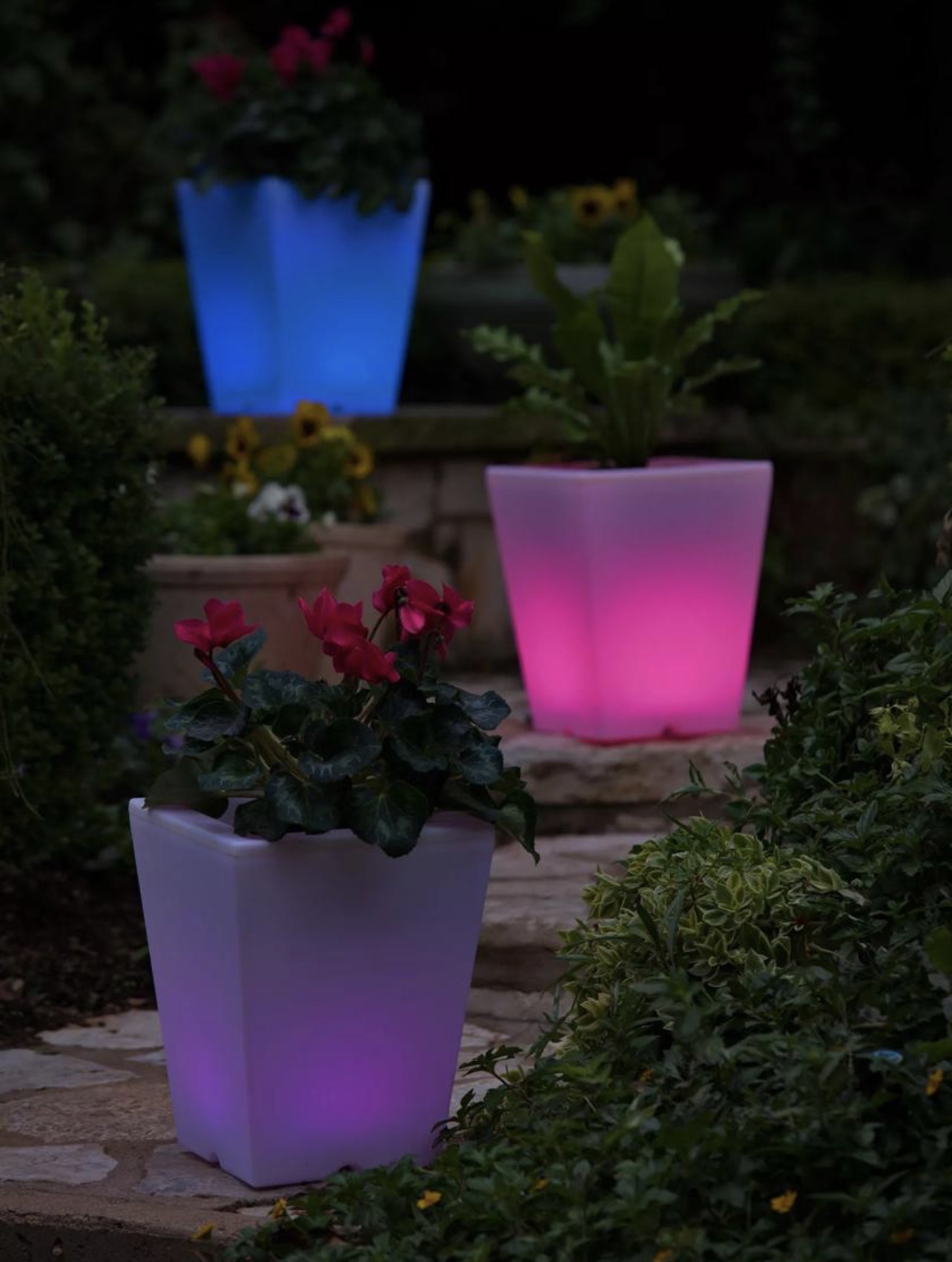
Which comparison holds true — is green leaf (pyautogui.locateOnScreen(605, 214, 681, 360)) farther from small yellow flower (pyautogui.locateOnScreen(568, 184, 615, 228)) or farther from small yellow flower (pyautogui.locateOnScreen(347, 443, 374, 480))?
small yellow flower (pyautogui.locateOnScreen(568, 184, 615, 228))

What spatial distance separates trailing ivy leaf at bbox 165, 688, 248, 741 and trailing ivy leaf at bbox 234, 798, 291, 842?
10cm

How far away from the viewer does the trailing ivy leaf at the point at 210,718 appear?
284 cm

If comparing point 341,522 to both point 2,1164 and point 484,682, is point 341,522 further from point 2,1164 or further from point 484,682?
point 2,1164

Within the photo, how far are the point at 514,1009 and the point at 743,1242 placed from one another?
4.76ft

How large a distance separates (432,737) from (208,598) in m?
2.35

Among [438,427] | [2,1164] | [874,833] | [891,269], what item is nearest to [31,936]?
[2,1164]

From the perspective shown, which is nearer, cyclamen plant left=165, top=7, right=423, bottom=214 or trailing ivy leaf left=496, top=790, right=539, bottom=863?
trailing ivy leaf left=496, top=790, right=539, bottom=863

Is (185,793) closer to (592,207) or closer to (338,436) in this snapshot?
(338,436)

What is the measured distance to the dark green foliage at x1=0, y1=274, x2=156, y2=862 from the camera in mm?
3947

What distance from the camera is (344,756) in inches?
110

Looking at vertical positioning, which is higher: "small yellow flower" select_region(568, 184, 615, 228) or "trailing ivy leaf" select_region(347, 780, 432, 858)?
"trailing ivy leaf" select_region(347, 780, 432, 858)

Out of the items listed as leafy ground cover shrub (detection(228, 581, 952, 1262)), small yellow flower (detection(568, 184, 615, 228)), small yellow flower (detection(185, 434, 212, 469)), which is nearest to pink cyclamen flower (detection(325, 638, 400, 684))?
leafy ground cover shrub (detection(228, 581, 952, 1262))

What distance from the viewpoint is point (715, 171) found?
8.88 meters

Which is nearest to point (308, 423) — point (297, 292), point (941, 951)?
point (297, 292)
